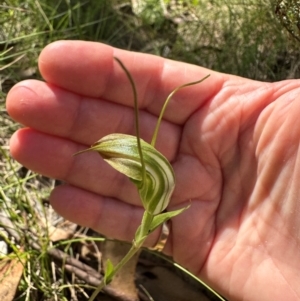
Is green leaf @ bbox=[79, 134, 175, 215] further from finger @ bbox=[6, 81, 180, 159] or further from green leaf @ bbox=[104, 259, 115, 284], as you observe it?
finger @ bbox=[6, 81, 180, 159]

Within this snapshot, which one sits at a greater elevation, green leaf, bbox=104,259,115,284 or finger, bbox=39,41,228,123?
finger, bbox=39,41,228,123

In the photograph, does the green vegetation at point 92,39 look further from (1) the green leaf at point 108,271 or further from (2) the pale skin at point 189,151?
(1) the green leaf at point 108,271

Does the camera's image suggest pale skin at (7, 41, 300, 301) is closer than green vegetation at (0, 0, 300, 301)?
Yes

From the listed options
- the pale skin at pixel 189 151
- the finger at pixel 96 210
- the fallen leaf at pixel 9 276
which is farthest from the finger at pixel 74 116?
the fallen leaf at pixel 9 276

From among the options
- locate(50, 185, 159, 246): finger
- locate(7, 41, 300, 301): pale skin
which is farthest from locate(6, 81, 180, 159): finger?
locate(50, 185, 159, 246): finger

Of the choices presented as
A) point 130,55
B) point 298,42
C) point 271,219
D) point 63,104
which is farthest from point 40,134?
point 298,42

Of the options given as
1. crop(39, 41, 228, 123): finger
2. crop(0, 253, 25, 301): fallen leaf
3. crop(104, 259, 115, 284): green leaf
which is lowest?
crop(0, 253, 25, 301): fallen leaf

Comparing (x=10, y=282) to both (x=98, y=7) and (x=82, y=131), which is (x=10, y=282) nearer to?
(x=82, y=131)
